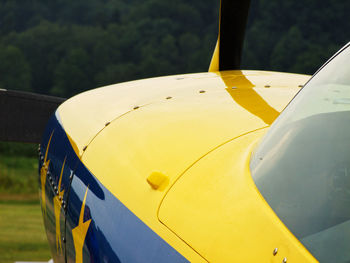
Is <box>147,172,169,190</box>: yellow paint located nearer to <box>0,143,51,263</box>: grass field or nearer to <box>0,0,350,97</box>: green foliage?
<box>0,143,51,263</box>: grass field

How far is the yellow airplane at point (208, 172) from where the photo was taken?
1.02 meters

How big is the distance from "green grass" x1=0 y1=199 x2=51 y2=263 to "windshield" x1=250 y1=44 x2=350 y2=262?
199 inches

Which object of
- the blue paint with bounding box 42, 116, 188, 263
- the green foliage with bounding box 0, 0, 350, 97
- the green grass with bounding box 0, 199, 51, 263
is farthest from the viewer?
the green foliage with bounding box 0, 0, 350, 97

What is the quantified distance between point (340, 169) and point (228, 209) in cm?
26

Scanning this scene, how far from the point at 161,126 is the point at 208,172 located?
0.43 m

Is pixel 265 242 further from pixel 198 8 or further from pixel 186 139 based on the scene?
pixel 198 8

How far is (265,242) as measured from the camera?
3.38 feet

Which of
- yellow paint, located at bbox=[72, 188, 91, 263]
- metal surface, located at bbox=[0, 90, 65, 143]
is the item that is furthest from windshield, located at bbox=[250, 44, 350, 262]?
metal surface, located at bbox=[0, 90, 65, 143]

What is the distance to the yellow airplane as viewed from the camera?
3.36ft

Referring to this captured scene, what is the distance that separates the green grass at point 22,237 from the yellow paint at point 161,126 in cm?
399

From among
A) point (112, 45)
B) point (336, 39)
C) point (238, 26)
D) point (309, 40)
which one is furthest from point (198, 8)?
point (238, 26)

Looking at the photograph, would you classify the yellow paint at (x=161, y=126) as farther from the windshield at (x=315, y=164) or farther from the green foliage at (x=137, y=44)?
the green foliage at (x=137, y=44)

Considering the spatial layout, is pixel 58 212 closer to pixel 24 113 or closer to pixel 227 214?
pixel 227 214

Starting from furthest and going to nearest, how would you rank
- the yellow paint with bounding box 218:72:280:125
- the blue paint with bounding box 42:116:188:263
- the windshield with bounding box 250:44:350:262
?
the yellow paint with bounding box 218:72:280:125 → the blue paint with bounding box 42:116:188:263 → the windshield with bounding box 250:44:350:262
